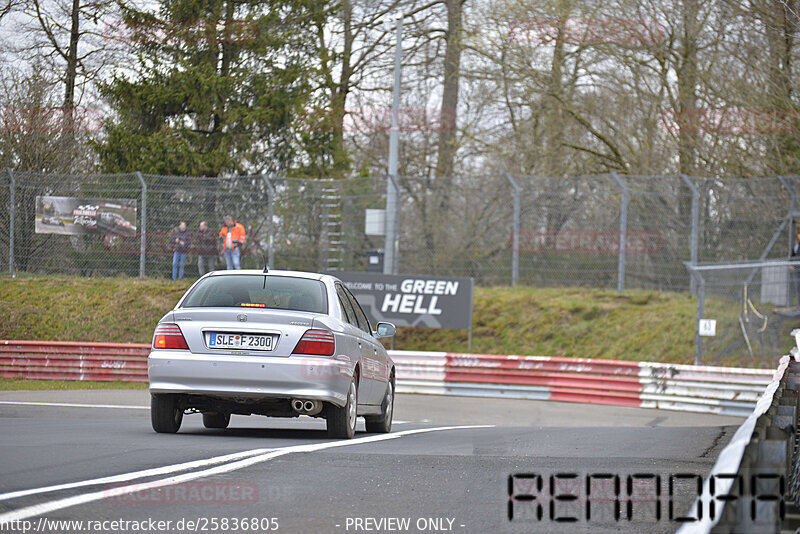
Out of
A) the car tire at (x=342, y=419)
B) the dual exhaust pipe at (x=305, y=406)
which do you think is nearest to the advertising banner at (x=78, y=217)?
the car tire at (x=342, y=419)

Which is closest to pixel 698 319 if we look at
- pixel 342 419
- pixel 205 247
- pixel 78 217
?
pixel 205 247

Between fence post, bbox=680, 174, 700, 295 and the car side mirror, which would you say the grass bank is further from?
the car side mirror

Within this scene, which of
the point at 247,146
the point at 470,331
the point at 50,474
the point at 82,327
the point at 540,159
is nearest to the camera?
the point at 50,474

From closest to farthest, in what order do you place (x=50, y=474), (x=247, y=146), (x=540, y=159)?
(x=50, y=474), (x=540, y=159), (x=247, y=146)

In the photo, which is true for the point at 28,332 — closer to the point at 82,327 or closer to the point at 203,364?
the point at 82,327

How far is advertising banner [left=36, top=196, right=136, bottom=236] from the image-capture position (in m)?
26.3

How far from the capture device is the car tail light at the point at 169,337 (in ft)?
31.5

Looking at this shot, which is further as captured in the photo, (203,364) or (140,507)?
(203,364)

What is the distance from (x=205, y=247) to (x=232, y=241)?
0.82 m

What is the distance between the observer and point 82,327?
26.3 metres

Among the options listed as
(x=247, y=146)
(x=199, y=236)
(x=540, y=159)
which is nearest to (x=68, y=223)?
(x=199, y=236)

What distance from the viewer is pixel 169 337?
965 cm

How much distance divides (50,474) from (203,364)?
112 inches

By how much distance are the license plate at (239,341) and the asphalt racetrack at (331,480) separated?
2.56 ft
